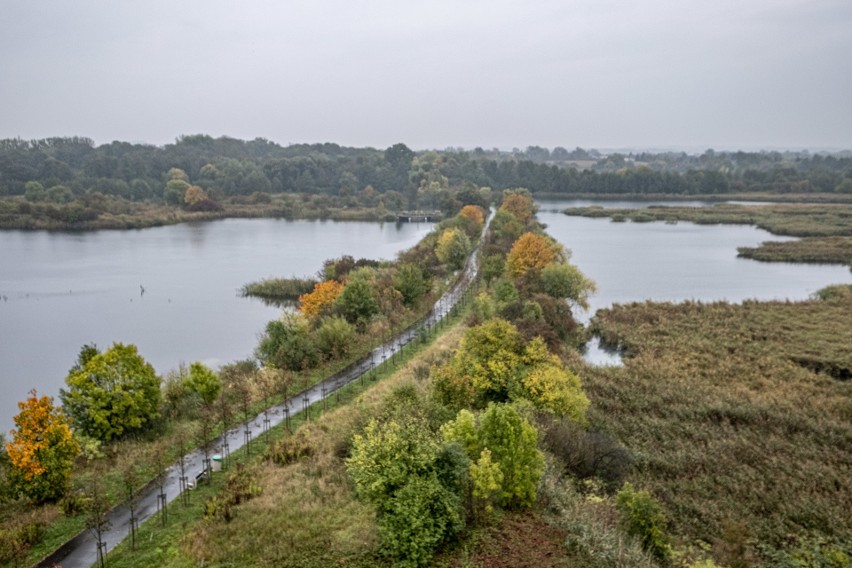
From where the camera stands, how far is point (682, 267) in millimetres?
64000

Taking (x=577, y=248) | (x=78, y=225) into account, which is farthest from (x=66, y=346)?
(x=78, y=225)

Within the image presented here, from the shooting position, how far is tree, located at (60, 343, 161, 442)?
20094 mm

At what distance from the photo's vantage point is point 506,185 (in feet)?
515

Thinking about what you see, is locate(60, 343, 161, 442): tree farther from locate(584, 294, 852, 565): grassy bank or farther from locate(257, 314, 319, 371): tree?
locate(584, 294, 852, 565): grassy bank

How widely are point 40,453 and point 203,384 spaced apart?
8050mm

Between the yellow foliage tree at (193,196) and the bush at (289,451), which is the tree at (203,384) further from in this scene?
the yellow foliage tree at (193,196)

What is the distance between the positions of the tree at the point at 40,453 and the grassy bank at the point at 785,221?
71865 mm

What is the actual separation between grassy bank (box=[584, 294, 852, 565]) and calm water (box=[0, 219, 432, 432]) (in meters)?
22.9

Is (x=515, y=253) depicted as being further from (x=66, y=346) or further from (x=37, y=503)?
(x=37, y=503)

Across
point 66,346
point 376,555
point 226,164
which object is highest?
point 226,164

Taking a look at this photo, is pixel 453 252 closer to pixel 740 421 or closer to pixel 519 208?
pixel 519 208

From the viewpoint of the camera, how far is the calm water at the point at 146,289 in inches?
1430

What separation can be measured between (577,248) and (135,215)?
73.0 meters

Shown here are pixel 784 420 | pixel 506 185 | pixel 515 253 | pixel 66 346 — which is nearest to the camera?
pixel 784 420
